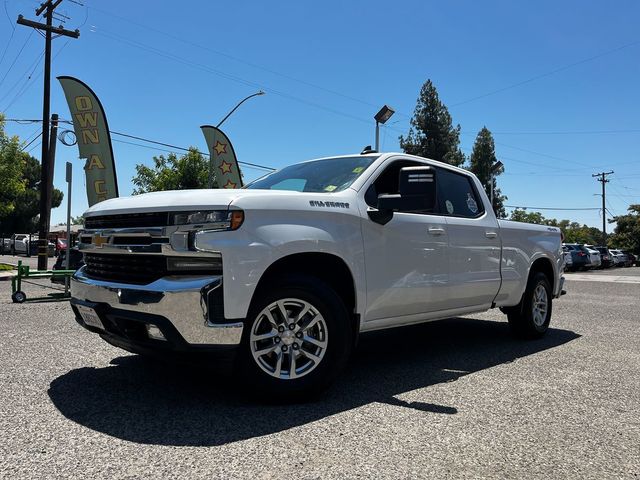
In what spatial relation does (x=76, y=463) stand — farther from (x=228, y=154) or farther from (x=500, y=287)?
(x=228, y=154)

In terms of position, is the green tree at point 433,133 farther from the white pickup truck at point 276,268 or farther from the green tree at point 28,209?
the white pickup truck at point 276,268

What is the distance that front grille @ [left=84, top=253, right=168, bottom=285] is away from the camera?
3430mm

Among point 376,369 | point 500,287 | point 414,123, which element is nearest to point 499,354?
point 500,287

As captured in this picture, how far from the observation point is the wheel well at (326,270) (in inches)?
146

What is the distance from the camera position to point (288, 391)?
11.8 feet

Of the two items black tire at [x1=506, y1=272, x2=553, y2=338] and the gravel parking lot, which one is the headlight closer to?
the gravel parking lot

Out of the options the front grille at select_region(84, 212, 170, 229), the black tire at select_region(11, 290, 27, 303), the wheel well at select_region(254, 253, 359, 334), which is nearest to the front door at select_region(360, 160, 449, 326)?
the wheel well at select_region(254, 253, 359, 334)

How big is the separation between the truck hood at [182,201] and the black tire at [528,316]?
382 cm

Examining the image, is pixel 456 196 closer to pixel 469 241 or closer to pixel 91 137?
pixel 469 241

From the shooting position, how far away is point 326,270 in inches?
159

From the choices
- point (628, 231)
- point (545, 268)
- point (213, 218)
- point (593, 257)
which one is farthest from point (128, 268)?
point (628, 231)

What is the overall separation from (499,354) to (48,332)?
17.3 feet

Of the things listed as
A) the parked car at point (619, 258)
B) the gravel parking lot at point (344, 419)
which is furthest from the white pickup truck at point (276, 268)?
the parked car at point (619, 258)

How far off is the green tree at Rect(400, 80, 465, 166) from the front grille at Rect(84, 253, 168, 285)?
4892cm
